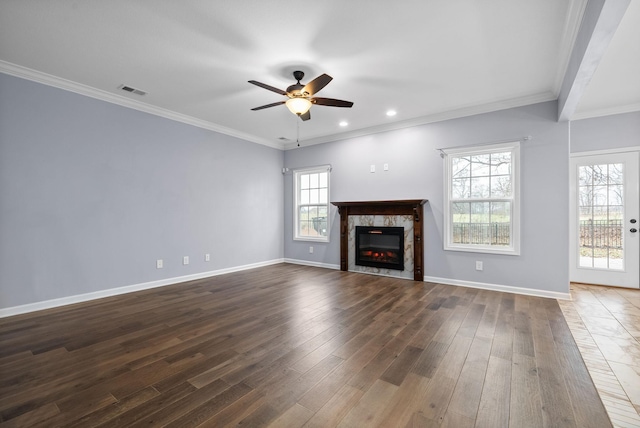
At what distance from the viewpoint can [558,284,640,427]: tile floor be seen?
1.67 meters

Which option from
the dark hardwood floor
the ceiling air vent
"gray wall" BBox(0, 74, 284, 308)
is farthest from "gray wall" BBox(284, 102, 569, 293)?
the ceiling air vent

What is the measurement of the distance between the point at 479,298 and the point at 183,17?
4459mm

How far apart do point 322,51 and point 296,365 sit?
2.84m

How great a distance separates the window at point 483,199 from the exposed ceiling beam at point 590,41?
3.67 feet

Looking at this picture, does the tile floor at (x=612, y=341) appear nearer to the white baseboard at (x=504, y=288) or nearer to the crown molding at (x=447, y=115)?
the white baseboard at (x=504, y=288)

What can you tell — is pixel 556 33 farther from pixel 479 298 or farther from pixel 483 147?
pixel 479 298

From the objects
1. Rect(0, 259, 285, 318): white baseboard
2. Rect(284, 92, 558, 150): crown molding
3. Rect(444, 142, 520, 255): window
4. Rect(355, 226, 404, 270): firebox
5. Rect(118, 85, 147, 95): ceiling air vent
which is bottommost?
Rect(0, 259, 285, 318): white baseboard

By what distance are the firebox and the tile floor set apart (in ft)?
7.30

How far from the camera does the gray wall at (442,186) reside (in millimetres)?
3756

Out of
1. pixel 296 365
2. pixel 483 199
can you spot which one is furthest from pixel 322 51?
pixel 483 199

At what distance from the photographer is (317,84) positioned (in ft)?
9.58

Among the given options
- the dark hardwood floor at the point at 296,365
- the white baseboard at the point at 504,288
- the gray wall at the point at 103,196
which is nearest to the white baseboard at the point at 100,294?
the gray wall at the point at 103,196

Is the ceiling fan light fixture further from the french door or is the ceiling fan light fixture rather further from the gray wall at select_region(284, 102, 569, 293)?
the french door

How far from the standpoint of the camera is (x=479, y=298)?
3.73 m
